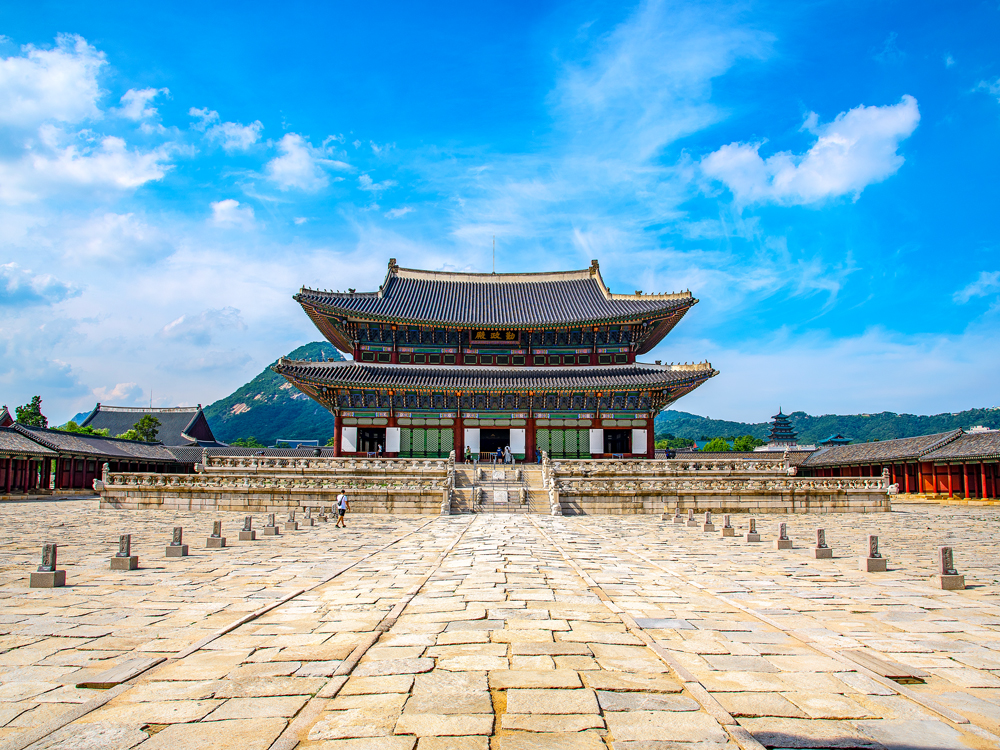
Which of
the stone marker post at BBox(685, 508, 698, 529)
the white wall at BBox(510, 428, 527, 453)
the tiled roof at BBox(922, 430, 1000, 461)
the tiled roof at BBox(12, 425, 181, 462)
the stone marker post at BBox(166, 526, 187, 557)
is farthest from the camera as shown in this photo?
the white wall at BBox(510, 428, 527, 453)

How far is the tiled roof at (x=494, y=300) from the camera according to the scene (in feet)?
133

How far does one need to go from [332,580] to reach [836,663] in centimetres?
735

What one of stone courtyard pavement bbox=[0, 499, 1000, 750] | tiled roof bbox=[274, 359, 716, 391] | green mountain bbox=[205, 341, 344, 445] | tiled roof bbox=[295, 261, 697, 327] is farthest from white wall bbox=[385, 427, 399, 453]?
green mountain bbox=[205, 341, 344, 445]

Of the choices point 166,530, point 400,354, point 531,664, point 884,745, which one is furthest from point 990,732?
point 400,354

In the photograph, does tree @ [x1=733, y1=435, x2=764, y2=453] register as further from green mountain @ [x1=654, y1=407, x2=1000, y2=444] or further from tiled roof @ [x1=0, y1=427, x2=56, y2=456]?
tiled roof @ [x1=0, y1=427, x2=56, y2=456]

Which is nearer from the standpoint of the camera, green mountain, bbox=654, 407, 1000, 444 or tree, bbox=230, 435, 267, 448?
tree, bbox=230, 435, 267, 448

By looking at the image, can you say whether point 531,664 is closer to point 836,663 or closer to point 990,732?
point 836,663

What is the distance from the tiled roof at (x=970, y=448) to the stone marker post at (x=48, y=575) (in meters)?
39.9

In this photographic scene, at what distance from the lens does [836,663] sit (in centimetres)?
571

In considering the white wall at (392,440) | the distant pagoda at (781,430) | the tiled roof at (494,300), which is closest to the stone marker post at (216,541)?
the white wall at (392,440)

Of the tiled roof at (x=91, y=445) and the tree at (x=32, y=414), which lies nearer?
the tiled roof at (x=91, y=445)

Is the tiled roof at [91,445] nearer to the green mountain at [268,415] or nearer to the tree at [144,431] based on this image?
the tree at [144,431]

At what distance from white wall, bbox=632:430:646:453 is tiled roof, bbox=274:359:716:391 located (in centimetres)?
351

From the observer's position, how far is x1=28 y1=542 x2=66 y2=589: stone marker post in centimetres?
919
